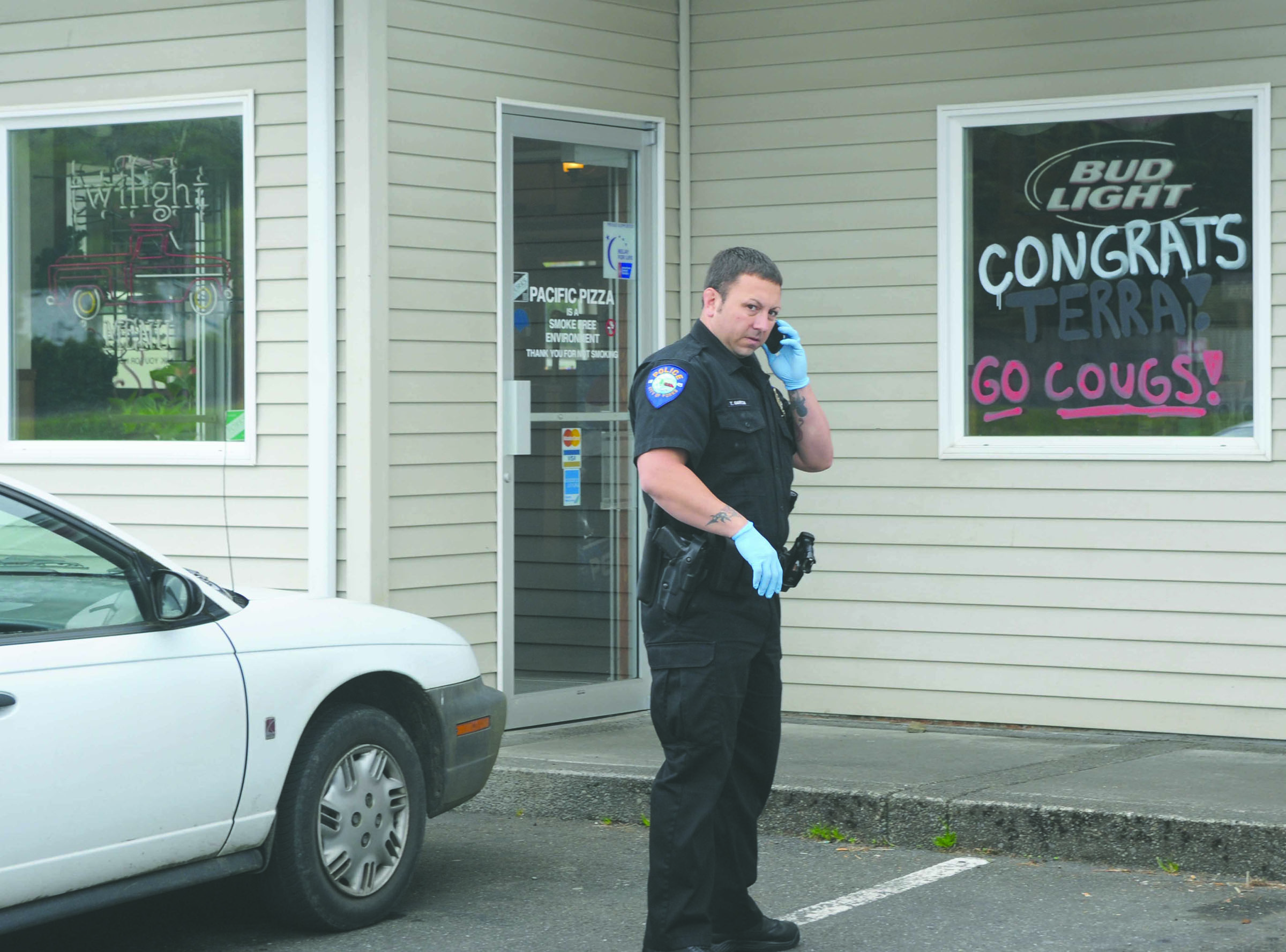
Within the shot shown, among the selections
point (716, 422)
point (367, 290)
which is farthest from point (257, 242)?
point (716, 422)

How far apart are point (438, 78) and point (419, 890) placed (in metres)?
3.62

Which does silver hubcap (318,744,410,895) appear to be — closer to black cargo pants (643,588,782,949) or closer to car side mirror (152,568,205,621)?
car side mirror (152,568,205,621)

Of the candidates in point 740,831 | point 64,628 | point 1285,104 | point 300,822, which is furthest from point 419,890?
point 1285,104

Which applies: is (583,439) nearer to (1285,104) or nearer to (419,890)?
(419,890)

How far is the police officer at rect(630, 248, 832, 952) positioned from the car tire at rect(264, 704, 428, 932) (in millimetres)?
976

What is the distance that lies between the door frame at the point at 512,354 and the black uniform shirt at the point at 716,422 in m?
2.99

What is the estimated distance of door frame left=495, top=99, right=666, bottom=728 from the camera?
7.49 meters

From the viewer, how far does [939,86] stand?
764cm

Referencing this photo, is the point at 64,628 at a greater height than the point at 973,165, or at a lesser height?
lesser

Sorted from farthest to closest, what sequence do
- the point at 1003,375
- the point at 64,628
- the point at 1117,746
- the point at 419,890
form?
1. the point at 1003,375
2. the point at 1117,746
3. the point at 419,890
4. the point at 64,628

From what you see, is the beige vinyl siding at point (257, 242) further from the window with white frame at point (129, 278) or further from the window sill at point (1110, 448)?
the window sill at point (1110, 448)

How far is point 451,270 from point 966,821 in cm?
328

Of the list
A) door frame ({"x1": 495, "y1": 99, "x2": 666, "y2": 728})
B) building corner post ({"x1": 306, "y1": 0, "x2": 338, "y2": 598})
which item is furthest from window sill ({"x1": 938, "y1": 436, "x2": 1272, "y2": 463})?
building corner post ({"x1": 306, "y1": 0, "x2": 338, "y2": 598})

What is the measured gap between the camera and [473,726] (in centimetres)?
537
